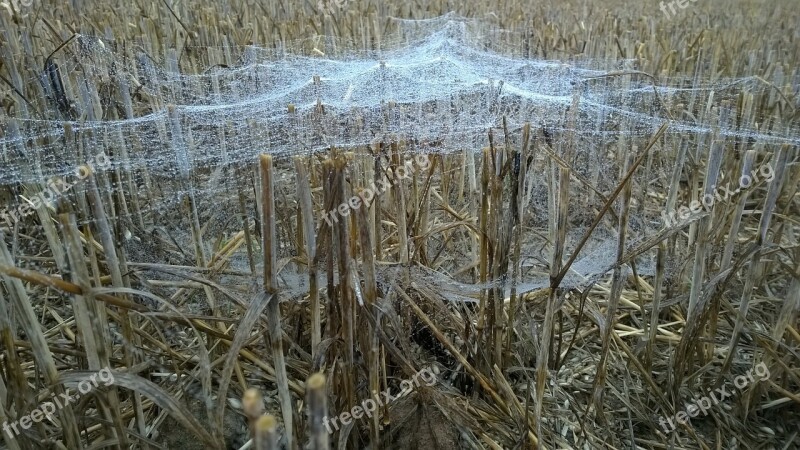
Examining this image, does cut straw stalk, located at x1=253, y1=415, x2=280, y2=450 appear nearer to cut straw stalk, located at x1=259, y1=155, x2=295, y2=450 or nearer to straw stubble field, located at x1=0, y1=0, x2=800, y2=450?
straw stubble field, located at x1=0, y1=0, x2=800, y2=450

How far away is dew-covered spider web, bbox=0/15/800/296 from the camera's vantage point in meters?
1.99

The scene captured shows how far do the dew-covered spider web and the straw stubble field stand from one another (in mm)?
23

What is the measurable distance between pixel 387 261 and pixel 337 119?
3.53 feet

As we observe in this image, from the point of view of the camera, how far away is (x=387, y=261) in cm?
167

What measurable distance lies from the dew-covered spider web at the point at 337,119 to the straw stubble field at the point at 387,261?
0.02 m

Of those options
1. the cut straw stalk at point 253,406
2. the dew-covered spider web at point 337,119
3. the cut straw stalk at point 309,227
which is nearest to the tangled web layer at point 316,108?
the dew-covered spider web at point 337,119

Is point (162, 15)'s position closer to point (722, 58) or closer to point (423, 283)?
point (423, 283)

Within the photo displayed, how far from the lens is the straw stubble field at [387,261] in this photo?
1.07 meters

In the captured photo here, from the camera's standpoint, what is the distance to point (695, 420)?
162 centimetres

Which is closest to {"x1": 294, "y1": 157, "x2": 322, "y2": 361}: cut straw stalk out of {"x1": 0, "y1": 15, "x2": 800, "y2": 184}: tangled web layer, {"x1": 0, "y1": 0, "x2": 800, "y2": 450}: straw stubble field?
{"x1": 0, "y1": 0, "x2": 800, "y2": 450}: straw stubble field

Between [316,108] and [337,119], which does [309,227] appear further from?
[337,119]

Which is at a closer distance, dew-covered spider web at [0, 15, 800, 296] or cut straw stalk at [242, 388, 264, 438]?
cut straw stalk at [242, 388, 264, 438]

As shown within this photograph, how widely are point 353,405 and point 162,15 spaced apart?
4944 millimetres

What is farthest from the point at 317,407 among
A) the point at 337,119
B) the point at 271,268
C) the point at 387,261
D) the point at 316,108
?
the point at 337,119
